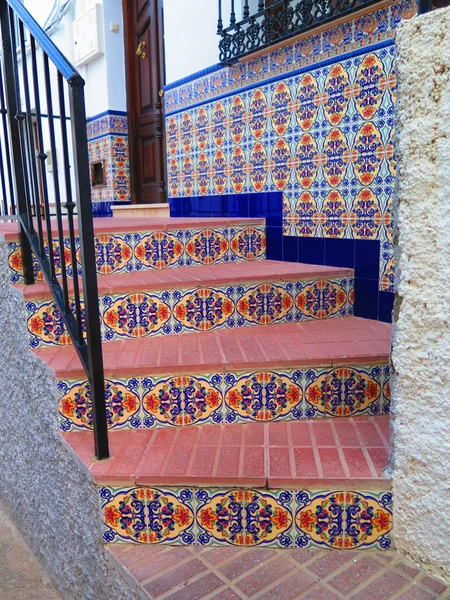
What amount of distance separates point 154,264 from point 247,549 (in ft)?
4.91

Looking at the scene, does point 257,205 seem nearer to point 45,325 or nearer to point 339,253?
point 339,253

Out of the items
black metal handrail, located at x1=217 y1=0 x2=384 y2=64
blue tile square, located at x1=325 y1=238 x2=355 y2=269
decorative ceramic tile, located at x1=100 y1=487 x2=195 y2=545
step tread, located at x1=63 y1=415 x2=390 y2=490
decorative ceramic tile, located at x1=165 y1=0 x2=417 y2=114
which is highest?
black metal handrail, located at x1=217 y1=0 x2=384 y2=64

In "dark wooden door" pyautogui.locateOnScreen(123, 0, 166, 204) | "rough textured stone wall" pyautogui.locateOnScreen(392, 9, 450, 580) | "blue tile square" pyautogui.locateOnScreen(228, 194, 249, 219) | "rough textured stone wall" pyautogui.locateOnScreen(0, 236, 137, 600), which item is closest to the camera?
"rough textured stone wall" pyautogui.locateOnScreen(392, 9, 450, 580)

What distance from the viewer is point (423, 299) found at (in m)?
1.24

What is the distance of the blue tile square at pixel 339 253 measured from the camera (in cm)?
244

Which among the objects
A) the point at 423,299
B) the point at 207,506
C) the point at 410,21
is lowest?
the point at 207,506

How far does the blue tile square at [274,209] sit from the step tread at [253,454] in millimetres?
1371

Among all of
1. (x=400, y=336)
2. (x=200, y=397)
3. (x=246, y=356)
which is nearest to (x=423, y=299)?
(x=400, y=336)

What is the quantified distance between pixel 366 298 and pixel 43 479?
163cm

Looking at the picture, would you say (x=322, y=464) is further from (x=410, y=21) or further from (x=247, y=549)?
(x=410, y=21)

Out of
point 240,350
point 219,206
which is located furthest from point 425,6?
point 219,206

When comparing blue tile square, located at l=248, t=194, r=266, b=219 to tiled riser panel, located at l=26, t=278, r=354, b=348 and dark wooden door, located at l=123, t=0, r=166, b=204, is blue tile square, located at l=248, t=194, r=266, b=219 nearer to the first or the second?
tiled riser panel, located at l=26, t=278, r=354, b=348

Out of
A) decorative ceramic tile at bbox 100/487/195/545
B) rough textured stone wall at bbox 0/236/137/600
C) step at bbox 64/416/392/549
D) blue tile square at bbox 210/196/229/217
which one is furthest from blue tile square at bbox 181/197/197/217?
decorative ceramic tile at bbox 100/487/195/545

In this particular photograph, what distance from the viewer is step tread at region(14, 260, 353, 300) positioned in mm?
2020
